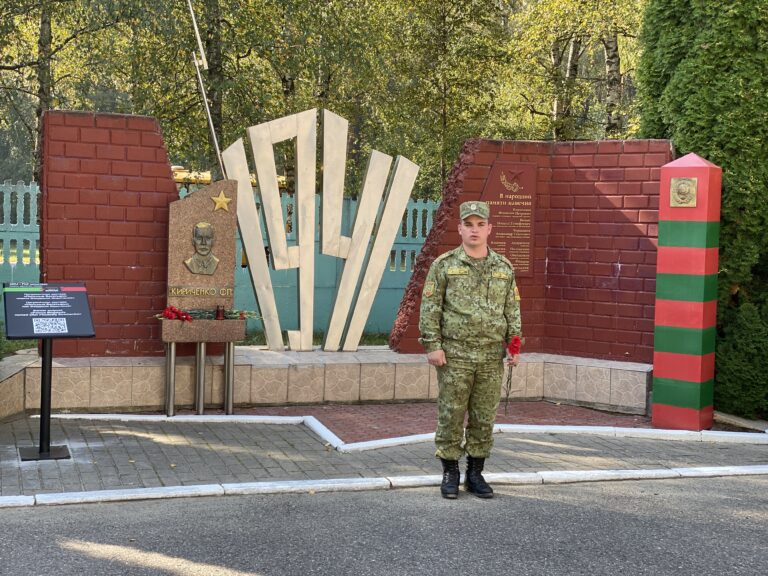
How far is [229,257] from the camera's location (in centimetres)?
855

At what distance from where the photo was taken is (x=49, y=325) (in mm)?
6641

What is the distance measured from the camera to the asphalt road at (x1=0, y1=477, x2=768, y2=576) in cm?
475

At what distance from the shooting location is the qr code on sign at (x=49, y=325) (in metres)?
6.57

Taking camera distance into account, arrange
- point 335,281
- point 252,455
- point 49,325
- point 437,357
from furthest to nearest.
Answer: point 335,281
point 252,455
point 49,325
point 437,357

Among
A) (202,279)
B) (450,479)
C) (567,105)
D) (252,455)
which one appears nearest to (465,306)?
(450,479)

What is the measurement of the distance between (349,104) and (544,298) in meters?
11.0

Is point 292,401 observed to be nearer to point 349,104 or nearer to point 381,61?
Result: point 381,61

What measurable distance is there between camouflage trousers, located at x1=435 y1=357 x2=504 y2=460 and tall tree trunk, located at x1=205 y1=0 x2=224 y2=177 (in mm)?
9593

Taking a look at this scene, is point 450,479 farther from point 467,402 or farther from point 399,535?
point 399,535

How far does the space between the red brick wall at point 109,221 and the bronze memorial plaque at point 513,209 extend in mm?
3170

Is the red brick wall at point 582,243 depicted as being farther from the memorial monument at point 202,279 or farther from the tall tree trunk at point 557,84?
the tall tree trunk at point 557,84

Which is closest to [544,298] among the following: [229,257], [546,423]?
[546,423]

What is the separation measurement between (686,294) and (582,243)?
162 cm

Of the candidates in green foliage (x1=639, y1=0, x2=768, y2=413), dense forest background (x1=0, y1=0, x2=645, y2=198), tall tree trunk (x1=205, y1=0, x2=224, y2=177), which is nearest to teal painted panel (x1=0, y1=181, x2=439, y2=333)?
tall tree trunk (x1=205, y1=0, x2=224, y2=177)
